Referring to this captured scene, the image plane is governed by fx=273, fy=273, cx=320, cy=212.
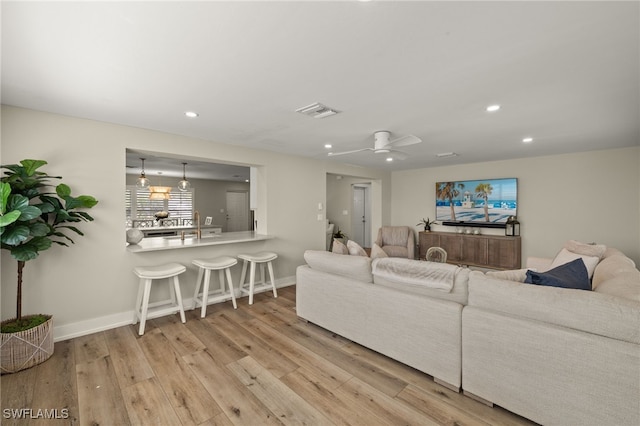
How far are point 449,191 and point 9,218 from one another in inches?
259

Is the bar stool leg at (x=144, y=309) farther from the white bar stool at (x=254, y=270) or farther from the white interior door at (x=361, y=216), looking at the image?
the white interior door at (x=361, y=216)

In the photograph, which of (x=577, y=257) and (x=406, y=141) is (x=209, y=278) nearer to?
(x=406, y=141)

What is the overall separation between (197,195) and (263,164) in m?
5.80

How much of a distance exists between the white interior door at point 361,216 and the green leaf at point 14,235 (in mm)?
7350

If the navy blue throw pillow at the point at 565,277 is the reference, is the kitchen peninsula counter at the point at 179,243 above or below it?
above

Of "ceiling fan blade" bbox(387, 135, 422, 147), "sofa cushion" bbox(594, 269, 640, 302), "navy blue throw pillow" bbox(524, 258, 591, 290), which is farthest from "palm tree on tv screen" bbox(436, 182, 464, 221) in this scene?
"sofa cushion" bbox(594, 269, 640, 302)

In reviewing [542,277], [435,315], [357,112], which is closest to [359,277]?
[435,315]

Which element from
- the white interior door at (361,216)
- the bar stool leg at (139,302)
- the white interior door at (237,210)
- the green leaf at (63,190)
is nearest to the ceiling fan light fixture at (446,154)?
the white interior door at (361,216)

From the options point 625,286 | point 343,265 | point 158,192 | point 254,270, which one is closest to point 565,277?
point 625,286

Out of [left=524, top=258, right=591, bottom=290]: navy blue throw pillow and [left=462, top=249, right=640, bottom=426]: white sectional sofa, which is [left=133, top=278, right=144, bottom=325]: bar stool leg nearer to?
[left=462, top=249, right=640, bottom=426]: white sectional sofa

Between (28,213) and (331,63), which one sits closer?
(331,63)

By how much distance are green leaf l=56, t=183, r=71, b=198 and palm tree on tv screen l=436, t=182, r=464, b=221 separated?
6292mm

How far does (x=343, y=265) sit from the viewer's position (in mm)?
2758

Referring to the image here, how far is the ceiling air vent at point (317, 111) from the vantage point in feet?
8.39
